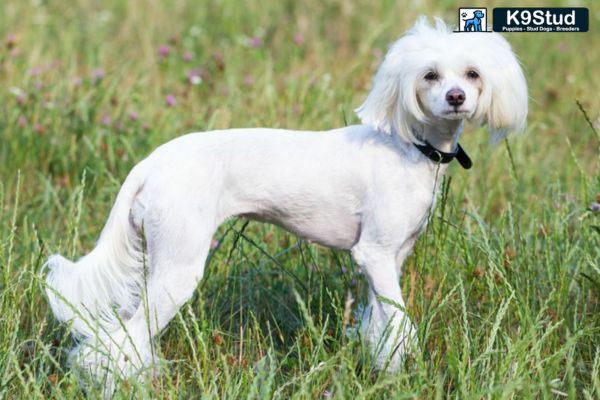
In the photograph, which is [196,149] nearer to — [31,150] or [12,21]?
[31,150]

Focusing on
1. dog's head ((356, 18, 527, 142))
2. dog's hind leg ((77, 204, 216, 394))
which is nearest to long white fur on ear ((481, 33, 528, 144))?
dog's head ((356, 18, 527, 142))

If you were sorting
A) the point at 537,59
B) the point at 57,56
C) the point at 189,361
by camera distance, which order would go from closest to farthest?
the point at 189,361 < the point at 57,56 < the point at 537,59

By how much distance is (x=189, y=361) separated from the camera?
3.39 metres

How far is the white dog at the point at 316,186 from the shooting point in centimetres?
314

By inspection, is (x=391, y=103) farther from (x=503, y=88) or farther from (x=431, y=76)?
(x=503, y=88)

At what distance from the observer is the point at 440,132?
333 centimetres

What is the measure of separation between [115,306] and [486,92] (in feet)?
4.86

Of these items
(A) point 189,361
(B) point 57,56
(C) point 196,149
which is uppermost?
(B) point 57,56

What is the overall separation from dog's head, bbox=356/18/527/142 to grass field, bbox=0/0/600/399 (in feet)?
1.23

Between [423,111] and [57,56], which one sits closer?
[423,111]

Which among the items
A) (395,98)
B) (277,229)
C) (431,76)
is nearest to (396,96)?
(395,98)

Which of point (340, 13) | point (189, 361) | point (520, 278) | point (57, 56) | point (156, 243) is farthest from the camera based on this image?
point (340, 13)

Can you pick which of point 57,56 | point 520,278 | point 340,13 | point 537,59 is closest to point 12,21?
point 57,56

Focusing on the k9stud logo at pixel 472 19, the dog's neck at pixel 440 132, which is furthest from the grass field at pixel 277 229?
the k9stud logo at pixel 472 19
